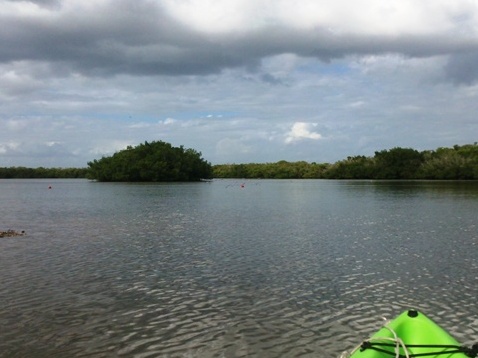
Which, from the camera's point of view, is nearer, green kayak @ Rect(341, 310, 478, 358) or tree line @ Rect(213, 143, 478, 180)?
green kayak @ Rect(341, 310, 478, 358)

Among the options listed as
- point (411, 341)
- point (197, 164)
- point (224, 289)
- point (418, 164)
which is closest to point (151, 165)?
point (197, 164)

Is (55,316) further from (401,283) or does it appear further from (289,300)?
(401,283)

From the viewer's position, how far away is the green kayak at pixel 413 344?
7.51m

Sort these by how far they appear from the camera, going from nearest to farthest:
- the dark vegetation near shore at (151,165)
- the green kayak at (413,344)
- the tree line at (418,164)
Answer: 1. the green kayak at (413,344)
2. the tree line at (418,164)
3. the dark vegetation near shore at (151,165)

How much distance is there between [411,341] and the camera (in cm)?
779

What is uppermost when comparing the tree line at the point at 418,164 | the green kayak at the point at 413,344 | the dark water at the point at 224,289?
the tree line at the point at 418,164

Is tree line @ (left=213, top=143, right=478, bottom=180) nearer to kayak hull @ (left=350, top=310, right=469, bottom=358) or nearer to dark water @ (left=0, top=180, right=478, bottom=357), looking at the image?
dark water @ (left=0, top=180, right=478, bottom=357)

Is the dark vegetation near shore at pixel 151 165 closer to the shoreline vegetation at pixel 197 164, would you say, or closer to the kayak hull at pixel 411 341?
the shoreline vegetation at pixel 197 164

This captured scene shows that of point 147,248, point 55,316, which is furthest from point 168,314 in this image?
point 147,248

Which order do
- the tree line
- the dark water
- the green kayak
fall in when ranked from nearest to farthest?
the green kayak
the dark water
the tree line

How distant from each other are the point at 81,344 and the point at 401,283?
10246 millimetres

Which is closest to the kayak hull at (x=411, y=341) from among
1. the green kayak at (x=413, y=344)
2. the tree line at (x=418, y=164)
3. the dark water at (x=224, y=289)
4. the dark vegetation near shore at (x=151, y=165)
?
the green kayak at (x=413, y=344)

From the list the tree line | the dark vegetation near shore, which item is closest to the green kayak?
the tree line

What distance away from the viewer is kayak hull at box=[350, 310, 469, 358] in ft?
24.8
